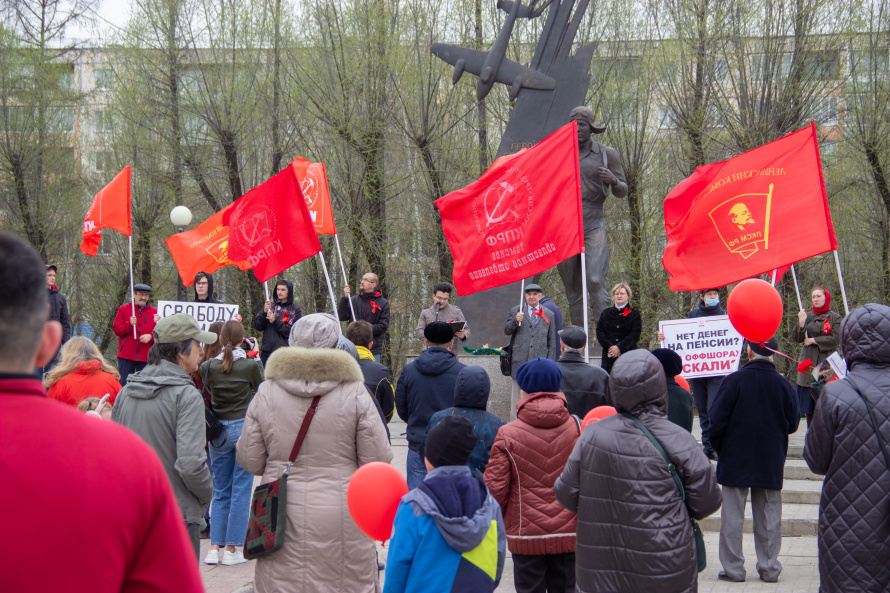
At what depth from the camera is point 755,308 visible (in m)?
5.38

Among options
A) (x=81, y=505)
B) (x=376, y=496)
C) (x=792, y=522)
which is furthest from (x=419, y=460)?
(x=81, y=505)

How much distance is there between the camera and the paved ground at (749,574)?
5.98 meters

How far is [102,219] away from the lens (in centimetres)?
1147

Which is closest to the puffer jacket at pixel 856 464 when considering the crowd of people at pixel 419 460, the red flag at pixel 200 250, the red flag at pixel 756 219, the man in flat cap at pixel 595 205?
the crowd of people at pixel 419 460

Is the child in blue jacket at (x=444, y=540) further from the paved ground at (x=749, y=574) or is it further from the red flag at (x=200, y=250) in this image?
the red flag at (x=200, y=250)

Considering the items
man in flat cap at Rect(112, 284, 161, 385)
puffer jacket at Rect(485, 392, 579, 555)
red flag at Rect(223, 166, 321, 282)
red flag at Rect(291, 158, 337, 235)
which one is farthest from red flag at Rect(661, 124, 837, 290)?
man in flat cap at Rect(112, 284, 161, 385)

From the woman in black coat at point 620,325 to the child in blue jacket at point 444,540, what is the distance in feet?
19.6

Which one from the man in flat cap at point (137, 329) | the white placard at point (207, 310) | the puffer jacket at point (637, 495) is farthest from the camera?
the man in flat cap at point (137, 329)

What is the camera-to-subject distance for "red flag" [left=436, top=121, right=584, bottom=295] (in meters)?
7.50

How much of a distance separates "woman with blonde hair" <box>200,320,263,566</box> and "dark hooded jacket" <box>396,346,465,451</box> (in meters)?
1.24

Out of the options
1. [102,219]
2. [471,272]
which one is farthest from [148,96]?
[471,272]

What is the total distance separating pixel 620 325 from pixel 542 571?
182 inches

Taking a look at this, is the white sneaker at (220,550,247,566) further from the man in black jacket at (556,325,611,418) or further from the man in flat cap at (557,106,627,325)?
the man in flat cap at (557,106,627,325)

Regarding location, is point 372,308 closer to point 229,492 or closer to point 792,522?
point 229,492
